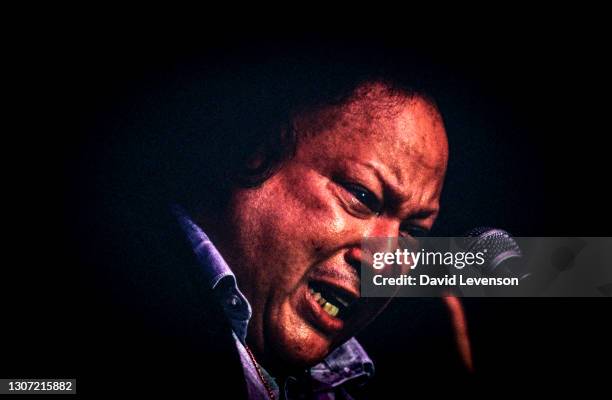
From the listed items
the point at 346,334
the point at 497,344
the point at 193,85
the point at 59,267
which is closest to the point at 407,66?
the point at 193,85

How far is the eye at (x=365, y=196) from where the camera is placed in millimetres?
1929

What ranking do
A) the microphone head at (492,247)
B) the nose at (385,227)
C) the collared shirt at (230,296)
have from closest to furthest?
1. the collared shirt at (230,296)
2. the nose at (385,227)
3. the microphone head at (492,247)

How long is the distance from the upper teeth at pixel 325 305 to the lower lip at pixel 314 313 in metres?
0.02

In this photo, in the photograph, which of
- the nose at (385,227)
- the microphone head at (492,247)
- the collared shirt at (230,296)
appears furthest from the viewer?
the microphone head at (492,247)

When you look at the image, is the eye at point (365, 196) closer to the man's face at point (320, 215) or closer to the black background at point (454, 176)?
the man's face at point (320, 215)

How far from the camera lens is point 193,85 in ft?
6.64

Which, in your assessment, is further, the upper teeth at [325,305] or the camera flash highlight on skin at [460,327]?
the camera flash highlight on skin at [460,327]

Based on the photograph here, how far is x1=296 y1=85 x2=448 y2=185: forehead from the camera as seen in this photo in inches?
76.2

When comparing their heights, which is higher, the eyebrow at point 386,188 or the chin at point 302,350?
the eyebrow at point 386,188

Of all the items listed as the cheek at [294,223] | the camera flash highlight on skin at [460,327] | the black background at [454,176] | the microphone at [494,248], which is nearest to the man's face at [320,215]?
the cheek at [294,223]

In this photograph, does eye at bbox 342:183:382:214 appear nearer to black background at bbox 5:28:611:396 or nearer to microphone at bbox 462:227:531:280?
black background at bbox 5:28:611:396

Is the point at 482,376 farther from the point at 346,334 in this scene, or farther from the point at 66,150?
the point at 66,150

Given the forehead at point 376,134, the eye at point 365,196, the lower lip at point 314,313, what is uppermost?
the forehead at point 376,134

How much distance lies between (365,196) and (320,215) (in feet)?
0.77
